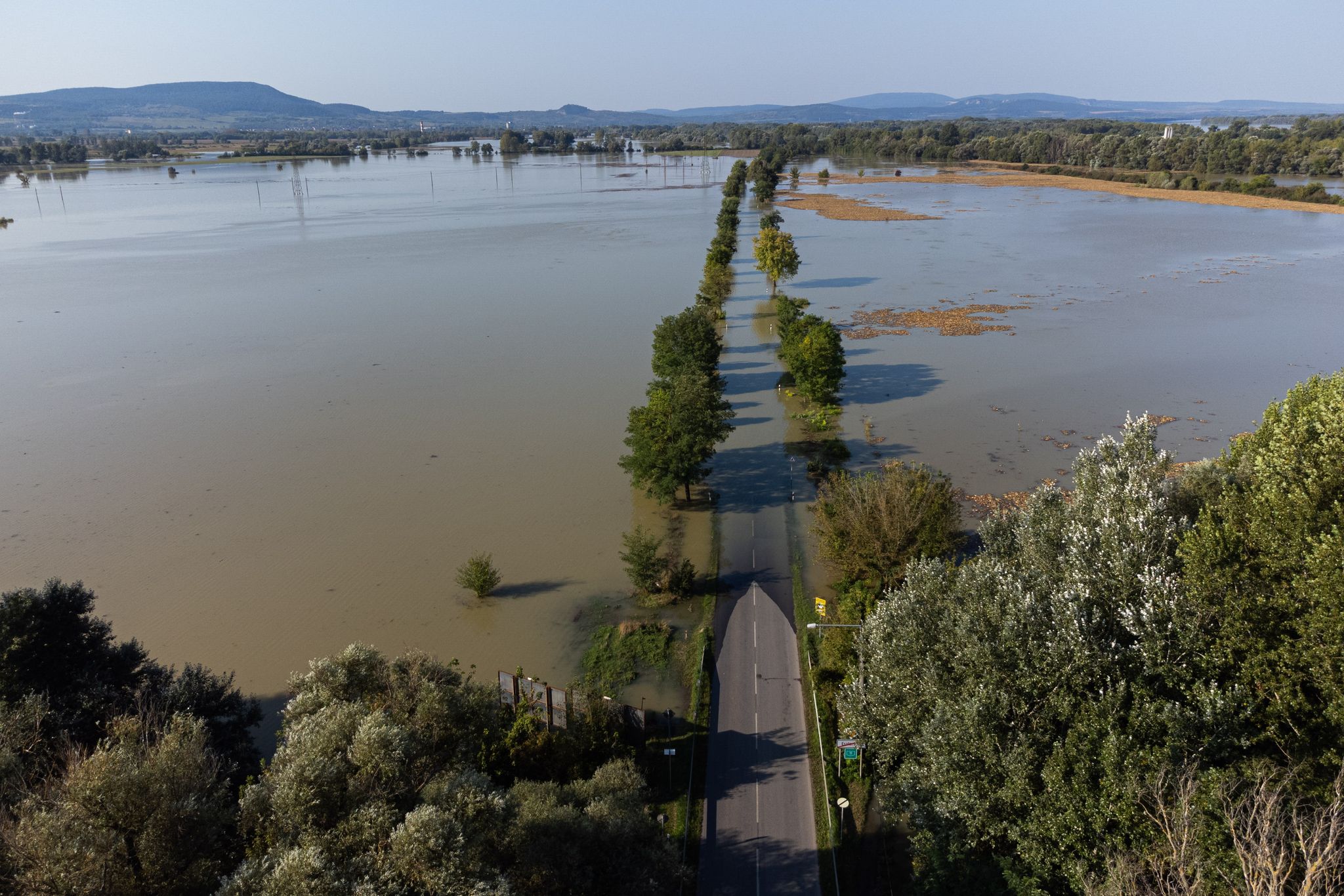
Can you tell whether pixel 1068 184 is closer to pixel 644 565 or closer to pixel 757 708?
pixel 644 565

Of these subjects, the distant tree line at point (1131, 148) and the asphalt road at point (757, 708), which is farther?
the distant tree line at point (1131, 148)

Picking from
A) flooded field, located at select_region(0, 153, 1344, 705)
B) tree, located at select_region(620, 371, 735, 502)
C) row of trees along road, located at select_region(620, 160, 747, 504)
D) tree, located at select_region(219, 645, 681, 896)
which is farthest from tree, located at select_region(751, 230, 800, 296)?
tree, located at select_region(219, 645, 681, 896)

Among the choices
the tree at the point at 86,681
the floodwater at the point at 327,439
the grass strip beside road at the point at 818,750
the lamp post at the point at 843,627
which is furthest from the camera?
the floodwater at the point at 327,439

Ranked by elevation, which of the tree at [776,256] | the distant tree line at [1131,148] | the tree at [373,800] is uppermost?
the distant tree line at [1131,148]

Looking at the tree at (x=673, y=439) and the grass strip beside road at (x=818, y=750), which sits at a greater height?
the tree at (x=673, y=439)

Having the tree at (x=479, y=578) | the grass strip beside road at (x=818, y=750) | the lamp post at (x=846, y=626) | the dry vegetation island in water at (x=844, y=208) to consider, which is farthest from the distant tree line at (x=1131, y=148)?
the tree at (x=479, y=578)

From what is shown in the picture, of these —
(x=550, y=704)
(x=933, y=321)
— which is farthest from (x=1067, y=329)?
(x=550, y=704)

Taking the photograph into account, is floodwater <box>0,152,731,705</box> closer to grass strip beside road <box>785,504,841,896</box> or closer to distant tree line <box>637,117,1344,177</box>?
grass strip beside road <box>785,504,841,896</box>

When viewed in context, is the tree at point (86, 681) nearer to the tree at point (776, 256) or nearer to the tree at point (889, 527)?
the tree at point (889, 527)
